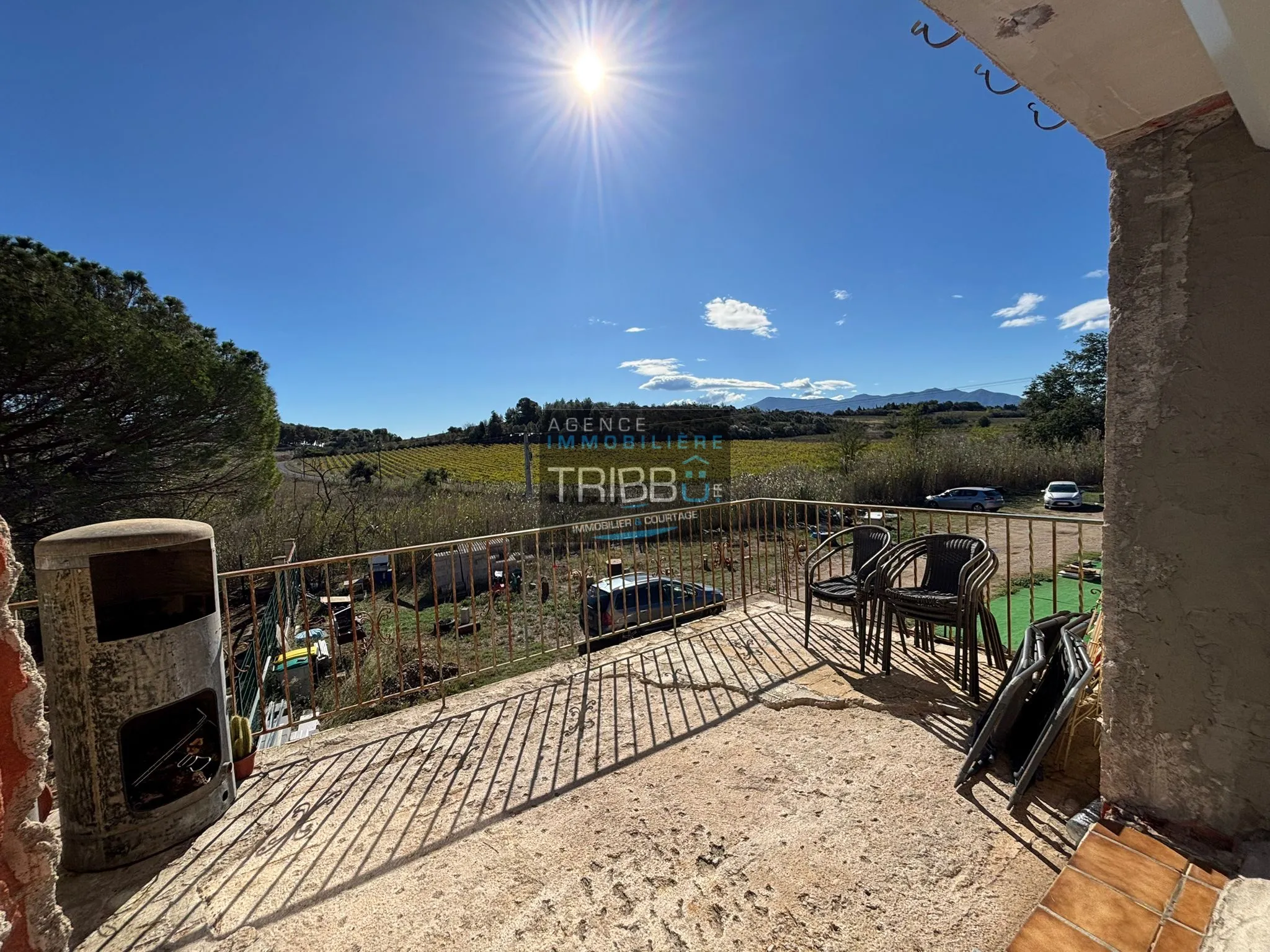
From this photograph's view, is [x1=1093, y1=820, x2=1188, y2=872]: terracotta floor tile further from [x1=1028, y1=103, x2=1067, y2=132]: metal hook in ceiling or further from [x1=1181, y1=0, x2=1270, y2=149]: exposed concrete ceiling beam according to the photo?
[x1=1028, y1=103, x2=1067, y2=132]: metal hook in ceiling

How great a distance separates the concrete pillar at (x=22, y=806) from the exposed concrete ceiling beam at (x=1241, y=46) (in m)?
3.05

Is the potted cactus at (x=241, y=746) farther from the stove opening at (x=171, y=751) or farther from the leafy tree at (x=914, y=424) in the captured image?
the leafy tree at (x=914, y=424)

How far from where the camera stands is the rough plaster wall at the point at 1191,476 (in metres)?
1.38

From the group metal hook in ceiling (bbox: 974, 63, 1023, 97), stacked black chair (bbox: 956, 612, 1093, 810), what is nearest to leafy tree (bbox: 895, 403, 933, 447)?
stacked black chair (bbox: 956, 612, 1093, 810)

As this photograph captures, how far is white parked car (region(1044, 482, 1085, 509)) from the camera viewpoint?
1769cm

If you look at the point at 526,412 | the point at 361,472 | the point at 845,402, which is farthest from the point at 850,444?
the point at 845,402

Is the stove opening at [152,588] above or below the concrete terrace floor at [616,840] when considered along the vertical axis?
above

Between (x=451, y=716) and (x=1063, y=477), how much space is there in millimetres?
27214

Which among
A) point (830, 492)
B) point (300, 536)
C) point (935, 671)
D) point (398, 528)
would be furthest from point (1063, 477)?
point (300, 536)

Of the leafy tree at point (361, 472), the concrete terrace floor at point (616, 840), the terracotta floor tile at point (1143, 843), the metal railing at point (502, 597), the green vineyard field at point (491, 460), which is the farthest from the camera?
the green vineyard field at point (491, 460)

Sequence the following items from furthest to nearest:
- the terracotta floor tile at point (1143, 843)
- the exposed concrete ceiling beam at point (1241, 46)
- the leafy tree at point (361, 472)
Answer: the leafy tree at point (361, 472) → the terracotta floor tile at point (1143, 843) → the exposed concrete ceiling beam at point (1241, 46)

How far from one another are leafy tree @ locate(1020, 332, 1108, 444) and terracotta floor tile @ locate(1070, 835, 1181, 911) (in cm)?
3179

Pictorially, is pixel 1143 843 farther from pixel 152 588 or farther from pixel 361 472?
pixel 361 472

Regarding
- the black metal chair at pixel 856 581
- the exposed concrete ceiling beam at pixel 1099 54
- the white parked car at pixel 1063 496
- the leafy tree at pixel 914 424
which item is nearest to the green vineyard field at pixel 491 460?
the leafy tree at pixel 914 424
